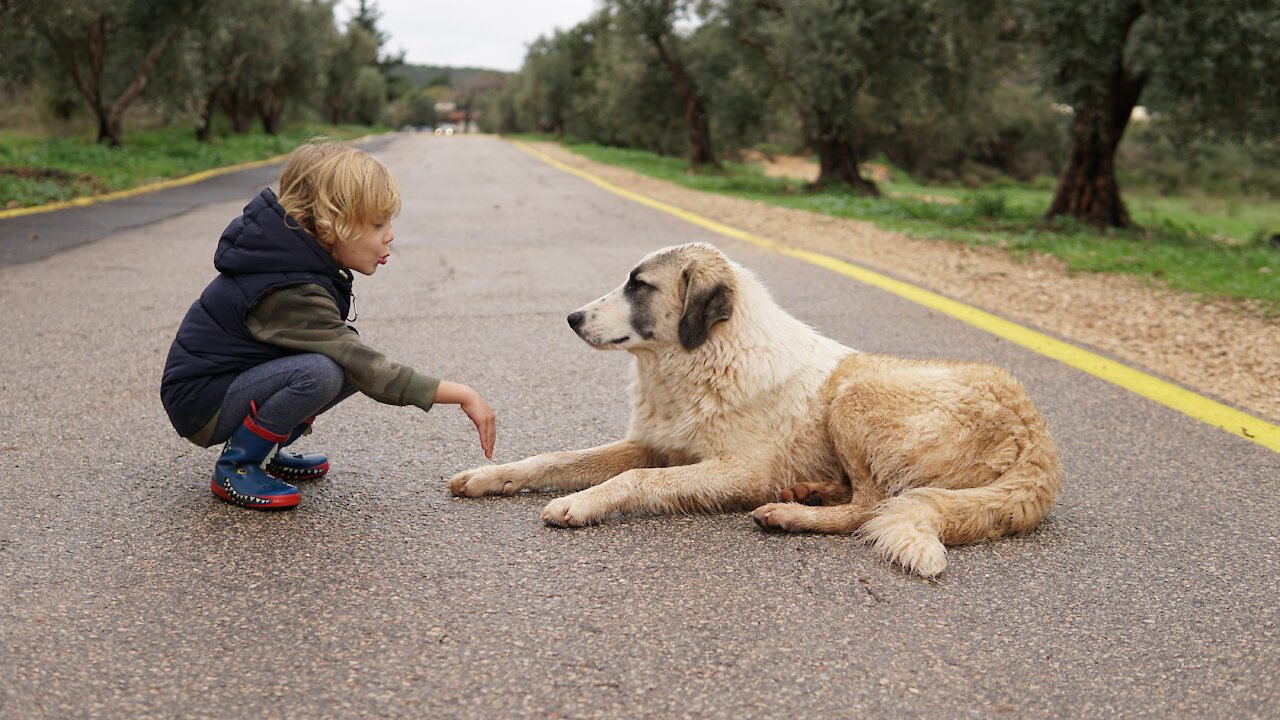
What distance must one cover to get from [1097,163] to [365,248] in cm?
1521

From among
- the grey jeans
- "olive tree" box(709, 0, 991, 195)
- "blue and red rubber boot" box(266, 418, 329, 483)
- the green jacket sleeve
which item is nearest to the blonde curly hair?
the green jacket sleeve

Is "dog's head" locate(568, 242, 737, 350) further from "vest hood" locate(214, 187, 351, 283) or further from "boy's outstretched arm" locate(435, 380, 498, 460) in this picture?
"vest hood" locate(214, 187, 351, 283)

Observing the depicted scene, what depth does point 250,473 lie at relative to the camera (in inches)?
149

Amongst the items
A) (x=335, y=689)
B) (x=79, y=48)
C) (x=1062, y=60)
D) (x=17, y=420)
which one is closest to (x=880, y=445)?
(x=335, y=689)

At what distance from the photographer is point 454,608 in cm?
303

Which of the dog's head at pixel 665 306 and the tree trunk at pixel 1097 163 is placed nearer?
the dog's head at pixel 665 306

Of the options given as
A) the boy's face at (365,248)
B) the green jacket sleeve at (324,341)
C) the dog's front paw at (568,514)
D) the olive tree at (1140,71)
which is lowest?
the dog's front paw at (568,514)

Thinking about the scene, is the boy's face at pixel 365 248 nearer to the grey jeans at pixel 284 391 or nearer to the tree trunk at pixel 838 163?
the grey jeans at pixel 284 391

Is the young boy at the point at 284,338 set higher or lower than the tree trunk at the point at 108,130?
higher

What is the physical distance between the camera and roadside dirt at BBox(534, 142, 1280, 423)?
654 cm

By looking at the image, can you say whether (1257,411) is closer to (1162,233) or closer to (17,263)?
(17,263)

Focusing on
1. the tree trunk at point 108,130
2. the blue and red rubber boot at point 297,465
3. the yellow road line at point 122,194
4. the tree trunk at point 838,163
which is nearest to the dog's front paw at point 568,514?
the blue and red rubber boot at point 297,465

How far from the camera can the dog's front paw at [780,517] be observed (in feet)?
12.2

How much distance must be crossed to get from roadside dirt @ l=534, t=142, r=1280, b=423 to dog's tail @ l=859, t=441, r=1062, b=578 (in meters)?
2.55
